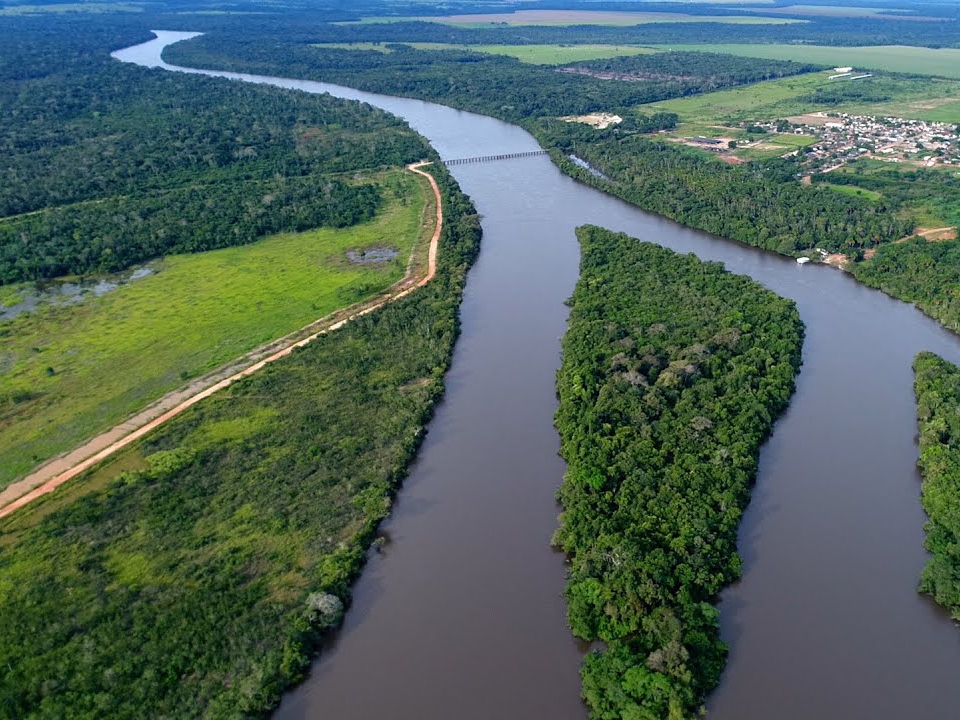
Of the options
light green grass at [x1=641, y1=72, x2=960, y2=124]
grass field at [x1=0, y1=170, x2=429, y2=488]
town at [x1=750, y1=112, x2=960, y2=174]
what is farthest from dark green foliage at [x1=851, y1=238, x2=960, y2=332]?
light green grass at [x1=641, y1=72, x2=960, y2=124]

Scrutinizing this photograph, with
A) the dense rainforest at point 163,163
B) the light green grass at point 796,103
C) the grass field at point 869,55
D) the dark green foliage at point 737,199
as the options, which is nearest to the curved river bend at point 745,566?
the dark green foliage at point 737,199

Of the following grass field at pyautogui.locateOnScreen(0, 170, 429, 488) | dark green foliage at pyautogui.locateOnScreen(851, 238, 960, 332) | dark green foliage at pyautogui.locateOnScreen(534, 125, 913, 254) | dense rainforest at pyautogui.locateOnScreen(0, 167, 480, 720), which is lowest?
dense rainforest at pyautogui.locateOnScreen(0, 167, 480, 720)

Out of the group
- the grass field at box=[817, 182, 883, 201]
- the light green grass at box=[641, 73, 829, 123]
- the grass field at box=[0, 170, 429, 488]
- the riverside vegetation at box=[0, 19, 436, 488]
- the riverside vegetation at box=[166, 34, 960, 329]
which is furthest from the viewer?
the light green grass at box=[641, 73, 829, 123]

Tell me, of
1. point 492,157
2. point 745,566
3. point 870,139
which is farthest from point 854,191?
point 745,566

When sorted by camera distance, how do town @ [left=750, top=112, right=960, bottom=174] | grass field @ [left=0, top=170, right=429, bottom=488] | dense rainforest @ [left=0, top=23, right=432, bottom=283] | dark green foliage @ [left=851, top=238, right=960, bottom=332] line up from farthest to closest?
town @ [left=750, top=112, right=960, bottom=174] < dense rainforest @ [left=0, top=23, right=432, bottom=283] < dark green foliage @ [left=851, top=238, right=960, bottom=332] < grass field @ [left=0, top=170, right=429, bottom=488]

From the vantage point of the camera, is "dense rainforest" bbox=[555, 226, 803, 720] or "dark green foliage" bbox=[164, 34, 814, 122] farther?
"dark green foliage" bbox=[164, 34, 814, 122]

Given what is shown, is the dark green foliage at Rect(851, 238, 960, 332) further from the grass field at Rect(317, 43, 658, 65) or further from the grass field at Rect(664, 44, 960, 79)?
the grass field at Rect(317, 43, 658, 65)

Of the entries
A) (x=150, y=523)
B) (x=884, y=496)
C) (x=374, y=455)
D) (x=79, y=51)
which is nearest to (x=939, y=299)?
(x=884, y=496)

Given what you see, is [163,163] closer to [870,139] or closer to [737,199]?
[737,199]
